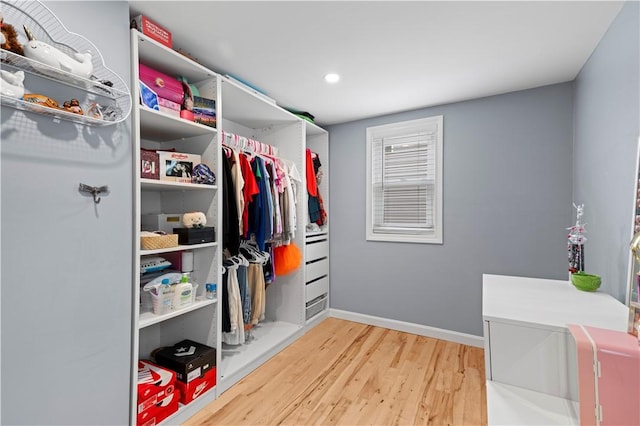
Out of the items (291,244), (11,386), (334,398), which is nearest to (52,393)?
(11,386)

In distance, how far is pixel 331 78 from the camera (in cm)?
222

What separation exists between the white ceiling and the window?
1.69 feet

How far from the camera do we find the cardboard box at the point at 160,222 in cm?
190

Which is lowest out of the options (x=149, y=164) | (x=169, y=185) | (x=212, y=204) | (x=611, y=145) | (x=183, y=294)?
(x=183, y=294)

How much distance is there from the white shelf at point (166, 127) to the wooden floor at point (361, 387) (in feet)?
5.79

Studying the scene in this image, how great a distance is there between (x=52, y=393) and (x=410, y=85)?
2.83 m

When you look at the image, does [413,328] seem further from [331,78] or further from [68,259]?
[68,259]

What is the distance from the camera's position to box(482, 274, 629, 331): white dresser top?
109 centimetres

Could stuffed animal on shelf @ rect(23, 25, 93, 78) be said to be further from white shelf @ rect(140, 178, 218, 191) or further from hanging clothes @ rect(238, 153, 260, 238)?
hanging clothes @ rect(238, 153, 260, 238)

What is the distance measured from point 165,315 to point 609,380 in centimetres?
187

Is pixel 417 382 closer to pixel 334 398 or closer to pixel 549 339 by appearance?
pixel 334 398

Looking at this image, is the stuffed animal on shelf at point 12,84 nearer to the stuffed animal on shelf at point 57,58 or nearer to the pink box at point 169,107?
the stuffed animal on shelf at point 57,58

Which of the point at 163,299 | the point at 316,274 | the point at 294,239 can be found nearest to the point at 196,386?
the point at 163,299

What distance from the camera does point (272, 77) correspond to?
221cm
